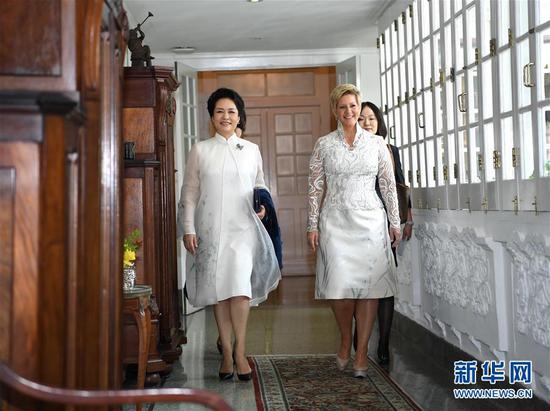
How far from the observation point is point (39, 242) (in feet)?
4.91

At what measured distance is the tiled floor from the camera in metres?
3.77

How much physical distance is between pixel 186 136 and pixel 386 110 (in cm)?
243

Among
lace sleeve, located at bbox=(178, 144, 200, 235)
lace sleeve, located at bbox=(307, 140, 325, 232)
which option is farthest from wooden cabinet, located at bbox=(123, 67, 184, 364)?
lace sleeve, located at bbox=(307, 140, 325, 232)

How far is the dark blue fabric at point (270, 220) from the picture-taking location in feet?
14.5

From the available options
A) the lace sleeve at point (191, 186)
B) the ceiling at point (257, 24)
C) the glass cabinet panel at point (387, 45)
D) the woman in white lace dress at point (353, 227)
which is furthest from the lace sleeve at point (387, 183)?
the ceiling at point (257, 24)

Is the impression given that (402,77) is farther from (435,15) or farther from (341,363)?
(341,363)

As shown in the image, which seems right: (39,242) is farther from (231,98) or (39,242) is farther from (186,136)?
(186,136)

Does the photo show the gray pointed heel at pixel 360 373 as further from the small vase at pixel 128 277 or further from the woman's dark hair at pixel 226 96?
the woman's dark hair at pixel 226 96

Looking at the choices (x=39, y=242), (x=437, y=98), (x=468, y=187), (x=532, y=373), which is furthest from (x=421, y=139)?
(x=39, y=242)

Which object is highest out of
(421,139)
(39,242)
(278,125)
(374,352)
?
(278,125)

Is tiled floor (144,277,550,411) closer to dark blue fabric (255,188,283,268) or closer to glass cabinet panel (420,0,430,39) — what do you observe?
dark blue fabric (255,188,283,268)

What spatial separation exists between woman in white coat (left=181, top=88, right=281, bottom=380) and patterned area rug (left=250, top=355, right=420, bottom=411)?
241mm

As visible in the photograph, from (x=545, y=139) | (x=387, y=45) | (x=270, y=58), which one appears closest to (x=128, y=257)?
(x=545, y=139)

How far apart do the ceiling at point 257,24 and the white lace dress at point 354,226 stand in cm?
255
